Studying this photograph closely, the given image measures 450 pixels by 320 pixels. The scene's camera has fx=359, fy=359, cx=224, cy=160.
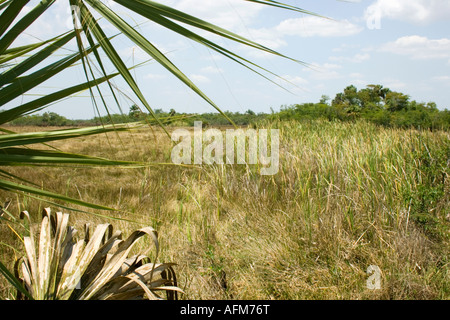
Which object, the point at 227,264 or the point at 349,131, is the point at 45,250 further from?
the point at 349,131

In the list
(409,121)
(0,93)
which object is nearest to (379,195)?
(0,93)

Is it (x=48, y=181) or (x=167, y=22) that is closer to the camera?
(x=167, y=22)

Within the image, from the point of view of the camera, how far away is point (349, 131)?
8.09 meters

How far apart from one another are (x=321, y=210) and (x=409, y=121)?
9.78m

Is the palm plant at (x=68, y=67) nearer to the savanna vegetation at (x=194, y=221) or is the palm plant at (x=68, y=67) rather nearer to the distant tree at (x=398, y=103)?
the savanna vegetation at (x=194, y=221)

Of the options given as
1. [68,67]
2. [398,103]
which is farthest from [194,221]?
[398,103]
